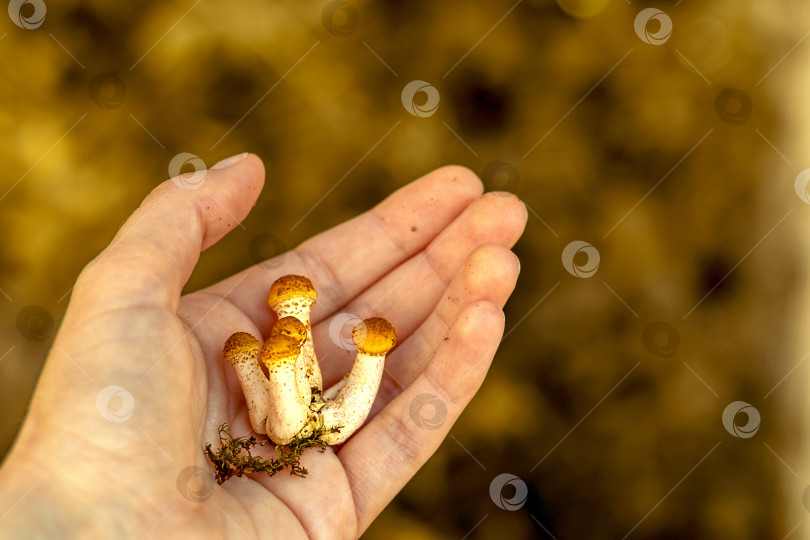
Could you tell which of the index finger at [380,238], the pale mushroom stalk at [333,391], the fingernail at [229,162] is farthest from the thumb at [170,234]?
the pale mushroom stalk at [333,391]

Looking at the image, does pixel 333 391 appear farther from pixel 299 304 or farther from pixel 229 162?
pixel 229 162

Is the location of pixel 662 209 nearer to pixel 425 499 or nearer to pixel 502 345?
pixel 502 345

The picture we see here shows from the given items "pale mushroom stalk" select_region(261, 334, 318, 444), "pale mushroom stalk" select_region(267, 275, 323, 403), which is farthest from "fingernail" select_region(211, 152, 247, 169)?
"pale mushroom stalk" select_region(261, 334, 318, 444)

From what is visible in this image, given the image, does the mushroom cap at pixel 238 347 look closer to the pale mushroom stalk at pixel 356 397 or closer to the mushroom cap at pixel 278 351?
the mushroom cap at pixel 278 351

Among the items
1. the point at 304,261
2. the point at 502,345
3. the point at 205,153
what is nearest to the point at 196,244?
the point at 304,261

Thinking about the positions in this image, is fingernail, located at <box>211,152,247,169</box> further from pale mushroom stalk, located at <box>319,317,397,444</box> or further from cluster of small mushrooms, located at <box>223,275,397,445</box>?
pale mushroom stalk, located at <box>319,317,397,444</box>

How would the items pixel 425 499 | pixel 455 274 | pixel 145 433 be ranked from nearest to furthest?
1. pixel 145 433
2. pixel 455 274
3. pixel 425 499

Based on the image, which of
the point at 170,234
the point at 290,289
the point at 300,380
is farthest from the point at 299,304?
the point at 170,234
